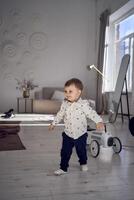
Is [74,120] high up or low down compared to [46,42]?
down

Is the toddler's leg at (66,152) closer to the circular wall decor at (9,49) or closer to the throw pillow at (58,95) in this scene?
the throw pillow at (58,95)

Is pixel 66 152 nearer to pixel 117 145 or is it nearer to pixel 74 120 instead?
pixel 74 120

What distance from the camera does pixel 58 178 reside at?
178cm

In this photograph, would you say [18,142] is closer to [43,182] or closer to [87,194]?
[43,182]

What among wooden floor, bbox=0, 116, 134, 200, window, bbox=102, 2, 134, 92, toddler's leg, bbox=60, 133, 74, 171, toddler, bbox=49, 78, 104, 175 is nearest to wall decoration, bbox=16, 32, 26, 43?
window, bbox=102, 2, 134, 92

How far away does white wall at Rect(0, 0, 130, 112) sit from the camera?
7.91 metres

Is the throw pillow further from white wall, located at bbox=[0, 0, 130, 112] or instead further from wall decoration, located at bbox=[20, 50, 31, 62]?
wall decoration, located at bbox=[20, 50, 31, 62]

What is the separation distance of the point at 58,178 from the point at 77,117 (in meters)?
0.42

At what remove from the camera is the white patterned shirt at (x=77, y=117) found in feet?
6.25

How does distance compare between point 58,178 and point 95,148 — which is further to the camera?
point 95,148

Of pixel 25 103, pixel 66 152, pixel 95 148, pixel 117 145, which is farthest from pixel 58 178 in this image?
pixel 25 103

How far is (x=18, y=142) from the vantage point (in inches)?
120

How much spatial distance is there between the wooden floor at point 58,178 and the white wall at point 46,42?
5.55 metres

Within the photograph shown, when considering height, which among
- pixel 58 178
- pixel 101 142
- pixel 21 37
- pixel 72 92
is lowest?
pixel 58 178
